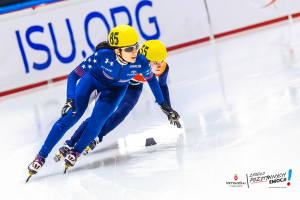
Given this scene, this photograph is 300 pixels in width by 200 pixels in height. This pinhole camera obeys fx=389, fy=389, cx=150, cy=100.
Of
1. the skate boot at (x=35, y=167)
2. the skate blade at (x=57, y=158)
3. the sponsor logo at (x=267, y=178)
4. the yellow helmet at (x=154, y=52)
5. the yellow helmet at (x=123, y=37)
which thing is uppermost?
the yellow helmet at (x=123, y=37)

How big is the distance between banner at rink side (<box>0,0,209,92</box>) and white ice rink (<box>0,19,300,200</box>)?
1871 mm

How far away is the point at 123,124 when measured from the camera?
475 centimetres

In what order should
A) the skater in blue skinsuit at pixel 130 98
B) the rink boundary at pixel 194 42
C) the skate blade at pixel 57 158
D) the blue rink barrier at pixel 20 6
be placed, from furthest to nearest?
1. the rink boundary at pixel 194 42
2. the blue rink barrier at pixel 20 6
3. the skater in blue skinsuit at pixel 130 98
4. the skate blade at pixel 57 158

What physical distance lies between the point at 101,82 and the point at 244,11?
8.41m

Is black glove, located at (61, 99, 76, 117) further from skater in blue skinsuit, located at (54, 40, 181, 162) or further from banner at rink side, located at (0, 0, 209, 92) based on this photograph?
banner at rink side, located at (0, 0, 209, 92)

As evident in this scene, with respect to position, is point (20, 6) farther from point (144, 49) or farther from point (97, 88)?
point (97, 88)

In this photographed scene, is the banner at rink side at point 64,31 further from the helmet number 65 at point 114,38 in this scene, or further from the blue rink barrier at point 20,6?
the helmet number 65 at point 114,38

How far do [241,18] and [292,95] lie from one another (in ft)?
23.6

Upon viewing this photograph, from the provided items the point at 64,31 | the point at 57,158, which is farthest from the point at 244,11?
the point at 57,158

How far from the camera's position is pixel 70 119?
11.0 ft

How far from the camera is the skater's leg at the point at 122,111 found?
13.0 ft

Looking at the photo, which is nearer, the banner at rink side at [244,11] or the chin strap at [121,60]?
the chin strap at [121,60]

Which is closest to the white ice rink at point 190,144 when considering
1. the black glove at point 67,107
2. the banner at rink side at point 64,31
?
the black glove at point 67,107

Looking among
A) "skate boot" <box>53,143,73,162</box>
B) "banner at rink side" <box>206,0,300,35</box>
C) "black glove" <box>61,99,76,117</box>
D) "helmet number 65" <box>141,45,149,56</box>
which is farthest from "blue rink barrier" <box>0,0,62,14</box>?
"black glove" <box>61,99,76,117</box>
